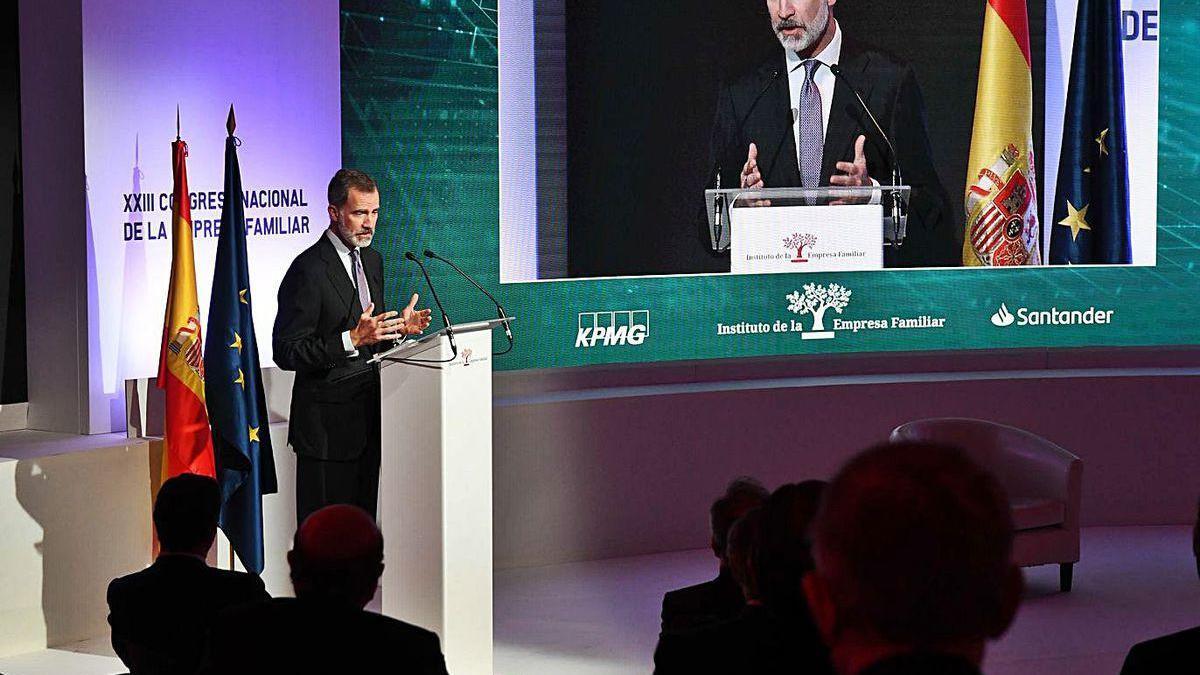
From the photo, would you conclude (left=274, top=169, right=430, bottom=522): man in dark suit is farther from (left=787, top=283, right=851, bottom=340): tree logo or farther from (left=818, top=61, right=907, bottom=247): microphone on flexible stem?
(left=818, top=61, right=907, bottom=247): microphone on flexible stem

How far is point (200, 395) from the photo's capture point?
222 inches

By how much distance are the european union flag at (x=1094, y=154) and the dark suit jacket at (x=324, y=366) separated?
14.6ft

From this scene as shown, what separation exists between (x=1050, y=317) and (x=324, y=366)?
4557mm

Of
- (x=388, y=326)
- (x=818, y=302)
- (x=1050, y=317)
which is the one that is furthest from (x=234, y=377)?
(x=1050, y=317)

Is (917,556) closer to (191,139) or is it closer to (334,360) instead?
(334,360)

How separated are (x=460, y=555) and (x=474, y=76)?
114 inches

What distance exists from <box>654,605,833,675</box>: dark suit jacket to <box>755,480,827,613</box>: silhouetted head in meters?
0.03

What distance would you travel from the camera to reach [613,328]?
308 inches

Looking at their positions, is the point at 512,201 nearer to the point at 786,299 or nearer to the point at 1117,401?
the point at 786,299

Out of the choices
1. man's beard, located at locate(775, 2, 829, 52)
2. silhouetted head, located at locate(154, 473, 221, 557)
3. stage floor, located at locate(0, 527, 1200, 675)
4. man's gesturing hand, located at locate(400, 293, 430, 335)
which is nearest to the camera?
silhouetted head, located at locate(154, 473, 221, 557)

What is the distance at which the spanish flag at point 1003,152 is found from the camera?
823 cm

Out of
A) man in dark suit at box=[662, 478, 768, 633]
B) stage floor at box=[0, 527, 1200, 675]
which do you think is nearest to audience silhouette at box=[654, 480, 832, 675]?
man in dark suit at box=[662, 478, 768, 633]

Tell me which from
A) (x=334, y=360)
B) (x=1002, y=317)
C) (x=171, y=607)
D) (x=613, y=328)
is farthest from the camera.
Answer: (x=1002, y=317)

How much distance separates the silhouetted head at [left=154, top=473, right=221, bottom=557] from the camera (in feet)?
11.5
